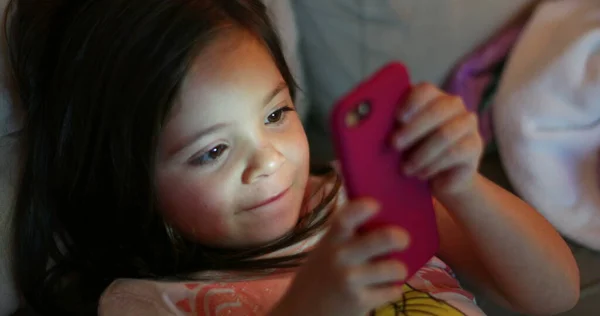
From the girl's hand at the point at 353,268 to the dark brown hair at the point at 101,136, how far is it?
0.24 metres

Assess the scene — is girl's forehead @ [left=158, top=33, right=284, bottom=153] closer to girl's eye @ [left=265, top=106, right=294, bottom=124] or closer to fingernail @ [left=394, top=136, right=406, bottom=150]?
girl's eye @ [left=265, top=106, right=294, bottom=124]

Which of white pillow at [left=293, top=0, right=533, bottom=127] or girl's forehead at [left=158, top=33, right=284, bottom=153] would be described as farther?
white pillow at [left=293, top=0, right=533, bottom=127]

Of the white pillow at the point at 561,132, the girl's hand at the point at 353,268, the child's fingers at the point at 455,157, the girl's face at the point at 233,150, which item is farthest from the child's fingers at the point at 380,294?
the white pillow at the point at 561,132

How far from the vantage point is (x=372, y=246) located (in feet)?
1.57

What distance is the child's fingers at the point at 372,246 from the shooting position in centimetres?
48

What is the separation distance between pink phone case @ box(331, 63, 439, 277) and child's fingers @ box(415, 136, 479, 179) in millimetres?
14

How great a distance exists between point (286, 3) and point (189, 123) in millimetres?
445

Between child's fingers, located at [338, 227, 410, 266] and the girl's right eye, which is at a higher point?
the girl's right eye

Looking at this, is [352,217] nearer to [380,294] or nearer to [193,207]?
[380,294]

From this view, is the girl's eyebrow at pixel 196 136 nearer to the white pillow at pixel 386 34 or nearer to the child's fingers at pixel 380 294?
the child's fingers at pixel 380 294

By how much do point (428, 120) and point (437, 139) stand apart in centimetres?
2

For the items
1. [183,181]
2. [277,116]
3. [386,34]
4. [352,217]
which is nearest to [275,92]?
[277,116]

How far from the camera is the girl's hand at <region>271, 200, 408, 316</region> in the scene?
18.8 inches

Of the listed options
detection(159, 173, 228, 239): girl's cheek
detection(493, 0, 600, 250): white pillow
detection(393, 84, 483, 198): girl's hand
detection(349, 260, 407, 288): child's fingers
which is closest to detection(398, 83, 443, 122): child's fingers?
detection(393, 84, 483, 198): girl's hand
